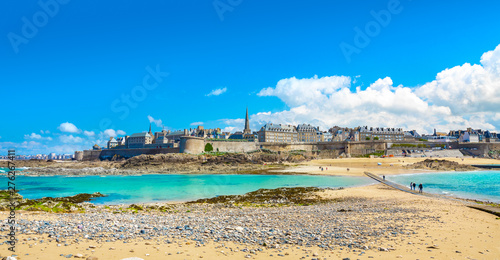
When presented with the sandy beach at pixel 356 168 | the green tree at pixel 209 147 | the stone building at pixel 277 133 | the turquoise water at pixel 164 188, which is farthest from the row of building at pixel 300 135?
the turquoise water at pixel 164 188

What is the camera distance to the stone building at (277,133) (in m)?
97.1

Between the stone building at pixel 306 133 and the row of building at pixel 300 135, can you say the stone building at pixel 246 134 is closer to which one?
the row of building at pixel 300 135

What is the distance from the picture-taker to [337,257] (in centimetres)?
561

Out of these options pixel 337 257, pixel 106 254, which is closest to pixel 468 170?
pixel 337 257

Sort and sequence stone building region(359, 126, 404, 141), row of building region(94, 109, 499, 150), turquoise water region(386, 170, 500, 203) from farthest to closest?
stone building region(359, 126, 404, 141)
row of building region(94, 109, 499, 150)
turquoise water region(386, 170, 500, 203)

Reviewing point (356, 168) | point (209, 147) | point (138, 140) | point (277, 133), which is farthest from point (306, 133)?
point (138, 140)

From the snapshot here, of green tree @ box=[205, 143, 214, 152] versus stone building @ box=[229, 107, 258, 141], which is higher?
stone building @ box=[229, 107, 258, 141]

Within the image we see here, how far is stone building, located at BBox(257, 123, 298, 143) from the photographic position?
3821 inches

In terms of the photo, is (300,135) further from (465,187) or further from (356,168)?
(465,187)

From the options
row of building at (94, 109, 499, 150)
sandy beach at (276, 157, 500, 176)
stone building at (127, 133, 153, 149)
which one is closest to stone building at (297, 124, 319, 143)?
row of building at (94, 109, 499, 150)

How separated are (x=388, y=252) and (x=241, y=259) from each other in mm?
3152

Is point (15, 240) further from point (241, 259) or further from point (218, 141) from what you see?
point (218, 141)

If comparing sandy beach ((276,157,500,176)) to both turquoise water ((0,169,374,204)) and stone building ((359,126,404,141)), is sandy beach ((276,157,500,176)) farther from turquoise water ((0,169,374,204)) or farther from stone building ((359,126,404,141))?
stone building ((359,126,404,141))

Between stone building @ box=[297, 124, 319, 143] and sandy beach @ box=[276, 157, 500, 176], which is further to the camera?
stone building @ box=[297, 124, 319, 143]
